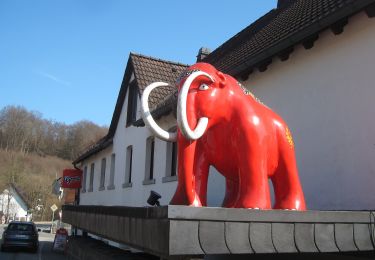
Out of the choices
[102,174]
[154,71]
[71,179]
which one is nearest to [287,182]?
[154,71]

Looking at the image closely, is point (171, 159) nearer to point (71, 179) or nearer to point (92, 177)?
point (92, 177)

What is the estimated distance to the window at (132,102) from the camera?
1627cm

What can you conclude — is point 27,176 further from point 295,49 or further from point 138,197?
point 295,49

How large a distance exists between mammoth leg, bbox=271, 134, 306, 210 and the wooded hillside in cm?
5807

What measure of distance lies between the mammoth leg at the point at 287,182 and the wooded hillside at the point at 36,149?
5807 centimetres

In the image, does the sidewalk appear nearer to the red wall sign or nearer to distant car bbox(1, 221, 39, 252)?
distant car bbox(1, 221, 39, 252)

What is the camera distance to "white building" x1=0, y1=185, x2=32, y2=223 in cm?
6275

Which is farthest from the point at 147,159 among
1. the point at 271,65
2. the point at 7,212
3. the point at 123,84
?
the point at 7,212

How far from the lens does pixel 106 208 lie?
16.5ft

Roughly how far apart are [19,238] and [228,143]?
66.5ft

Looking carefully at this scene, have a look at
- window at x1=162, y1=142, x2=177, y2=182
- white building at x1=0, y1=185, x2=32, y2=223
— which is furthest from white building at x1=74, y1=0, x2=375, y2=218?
white building at x1=0, y1=185, x2=32, y2=223

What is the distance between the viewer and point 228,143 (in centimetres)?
439

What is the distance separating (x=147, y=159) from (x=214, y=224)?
35.5ft

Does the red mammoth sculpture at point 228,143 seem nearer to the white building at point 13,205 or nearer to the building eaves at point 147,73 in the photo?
the building eaves at point 147,73
